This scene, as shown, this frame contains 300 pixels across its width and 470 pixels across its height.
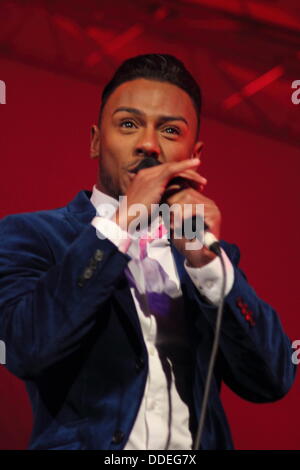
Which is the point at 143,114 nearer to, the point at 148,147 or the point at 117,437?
the point at 148,147

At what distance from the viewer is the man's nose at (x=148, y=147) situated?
1567 millimetres

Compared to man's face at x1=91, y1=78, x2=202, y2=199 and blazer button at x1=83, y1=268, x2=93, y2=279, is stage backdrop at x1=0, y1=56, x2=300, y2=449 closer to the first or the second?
man's face at x1=91, y1=78, x2=202, y2=199

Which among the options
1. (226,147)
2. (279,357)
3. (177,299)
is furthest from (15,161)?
(279,357)

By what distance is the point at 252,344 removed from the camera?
1450 mm

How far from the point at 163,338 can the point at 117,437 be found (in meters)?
0.24

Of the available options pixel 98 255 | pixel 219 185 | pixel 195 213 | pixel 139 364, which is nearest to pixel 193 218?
pixel 195 213

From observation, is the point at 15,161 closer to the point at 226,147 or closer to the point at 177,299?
the point at 226,147

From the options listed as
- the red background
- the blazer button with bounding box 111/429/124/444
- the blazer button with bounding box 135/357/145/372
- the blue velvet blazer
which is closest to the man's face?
the blue velvet blazer

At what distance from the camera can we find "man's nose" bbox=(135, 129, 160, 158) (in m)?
1.57

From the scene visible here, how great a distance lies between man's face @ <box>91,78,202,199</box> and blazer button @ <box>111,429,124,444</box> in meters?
0.52

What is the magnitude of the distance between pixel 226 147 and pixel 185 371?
1302 mm

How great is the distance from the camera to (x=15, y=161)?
2326 millimetres

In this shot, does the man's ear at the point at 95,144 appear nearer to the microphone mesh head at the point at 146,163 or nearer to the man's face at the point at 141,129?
the man's face at the point at 141,129
